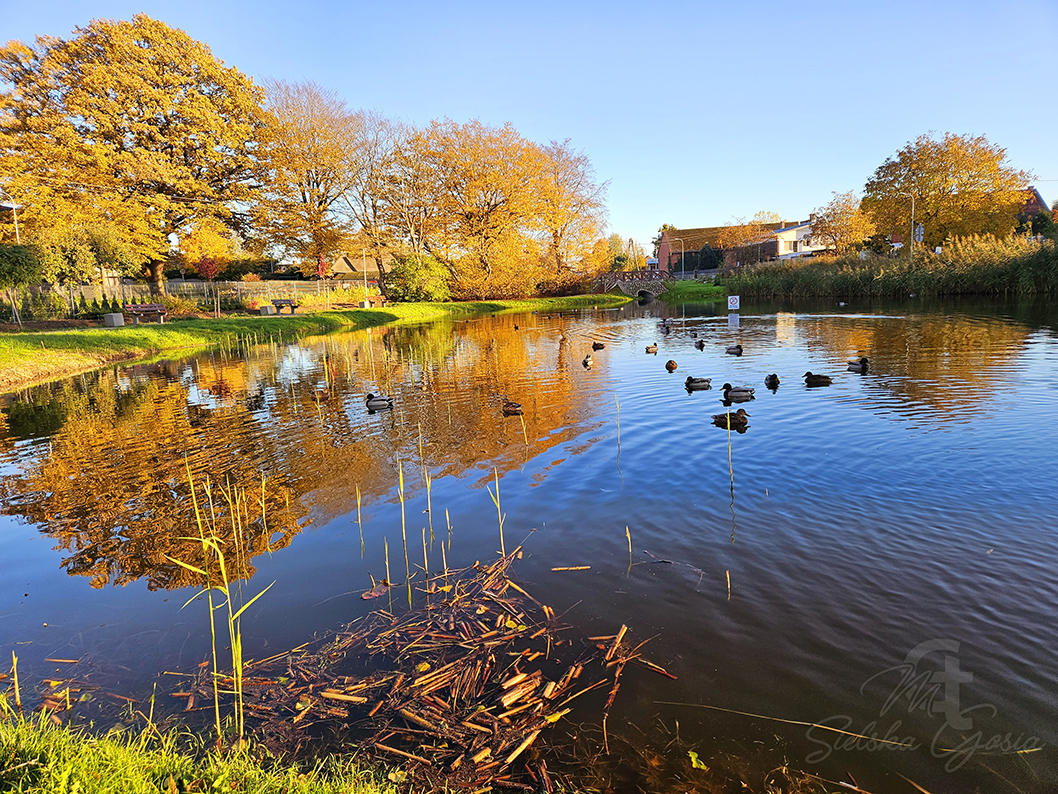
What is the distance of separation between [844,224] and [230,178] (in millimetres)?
58984

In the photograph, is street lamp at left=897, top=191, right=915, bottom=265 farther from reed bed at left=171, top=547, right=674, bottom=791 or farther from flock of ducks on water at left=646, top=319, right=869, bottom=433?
reed bed at left=171, top=547, right=674, bottom=791

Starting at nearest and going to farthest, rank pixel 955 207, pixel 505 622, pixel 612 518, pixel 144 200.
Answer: pixel 505 622 < pixel 612 518 < pixel 144 200 < pixel 955 207

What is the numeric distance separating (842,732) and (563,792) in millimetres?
1633

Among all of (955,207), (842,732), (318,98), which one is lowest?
(842,732)

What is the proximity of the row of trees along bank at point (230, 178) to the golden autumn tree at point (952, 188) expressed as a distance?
30577mm

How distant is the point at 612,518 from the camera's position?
20.2 feet

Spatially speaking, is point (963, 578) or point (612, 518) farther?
point (612, 518)

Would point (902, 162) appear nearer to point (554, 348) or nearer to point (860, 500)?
point (554, 348)

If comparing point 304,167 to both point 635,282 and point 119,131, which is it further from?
point 635,282

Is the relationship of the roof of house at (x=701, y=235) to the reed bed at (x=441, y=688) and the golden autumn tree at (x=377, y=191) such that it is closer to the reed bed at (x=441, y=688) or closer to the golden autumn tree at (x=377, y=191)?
the golden autumn tree at (x=377, y=191)

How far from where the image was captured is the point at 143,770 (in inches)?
105

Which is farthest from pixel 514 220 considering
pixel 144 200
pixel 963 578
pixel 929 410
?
pixel 963 578

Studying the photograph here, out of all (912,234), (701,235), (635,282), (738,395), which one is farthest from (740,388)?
(701,235)

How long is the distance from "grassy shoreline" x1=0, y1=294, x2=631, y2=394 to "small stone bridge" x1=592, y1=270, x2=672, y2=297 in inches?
1183
